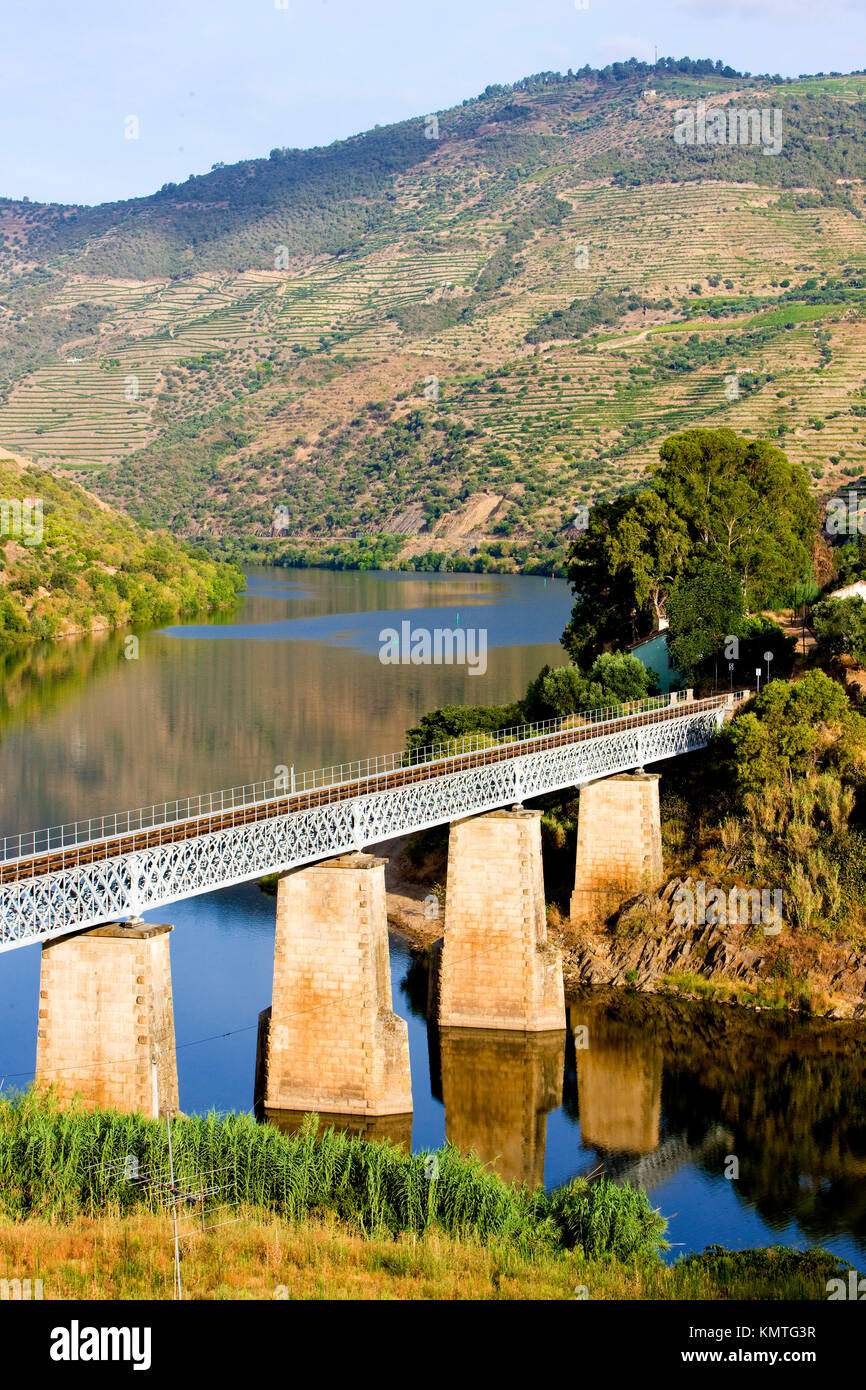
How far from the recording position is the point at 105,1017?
26.9m

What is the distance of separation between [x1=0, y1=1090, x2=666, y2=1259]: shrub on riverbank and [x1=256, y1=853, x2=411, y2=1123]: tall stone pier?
16.2 ft

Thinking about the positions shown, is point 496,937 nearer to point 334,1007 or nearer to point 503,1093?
point 503,1093

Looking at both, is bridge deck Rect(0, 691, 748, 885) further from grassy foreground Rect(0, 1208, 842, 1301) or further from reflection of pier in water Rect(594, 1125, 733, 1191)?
reflection of pier in water Rect(594, 1125, 733, 1191)

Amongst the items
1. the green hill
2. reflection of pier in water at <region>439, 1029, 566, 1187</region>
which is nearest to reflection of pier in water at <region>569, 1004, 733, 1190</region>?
reflection of pier in water at <region>439, 1029, 566, 1187</region>

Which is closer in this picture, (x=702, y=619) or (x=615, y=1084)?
(x=615, y=1084)

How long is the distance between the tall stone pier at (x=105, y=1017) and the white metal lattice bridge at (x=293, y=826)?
0.61m

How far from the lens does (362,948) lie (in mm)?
31422

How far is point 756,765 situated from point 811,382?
402 ft

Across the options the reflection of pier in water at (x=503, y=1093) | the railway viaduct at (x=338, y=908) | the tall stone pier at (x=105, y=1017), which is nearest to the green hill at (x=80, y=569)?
the railway viaduct at (x=338, y=908)

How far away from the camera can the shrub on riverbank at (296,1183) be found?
80.2ft

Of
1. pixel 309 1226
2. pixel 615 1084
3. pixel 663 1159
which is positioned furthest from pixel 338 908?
pixel 309 1226

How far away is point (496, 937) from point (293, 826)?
8135 mm

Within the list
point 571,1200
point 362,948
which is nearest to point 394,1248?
point 571,1200

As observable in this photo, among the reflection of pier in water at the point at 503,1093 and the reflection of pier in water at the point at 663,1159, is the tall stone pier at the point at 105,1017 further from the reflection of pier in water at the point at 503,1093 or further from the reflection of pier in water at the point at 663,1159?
the reflection of pier in water at the point at 663,1159
